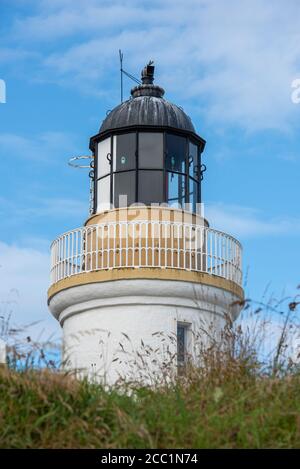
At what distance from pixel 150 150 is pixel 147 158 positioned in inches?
5.8

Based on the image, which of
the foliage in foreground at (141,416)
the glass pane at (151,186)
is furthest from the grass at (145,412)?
the glass pane at (151,186)

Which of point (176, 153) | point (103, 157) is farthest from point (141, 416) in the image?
point (103, 157)

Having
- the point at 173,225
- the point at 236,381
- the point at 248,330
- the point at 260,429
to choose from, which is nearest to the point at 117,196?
the point at 173,225

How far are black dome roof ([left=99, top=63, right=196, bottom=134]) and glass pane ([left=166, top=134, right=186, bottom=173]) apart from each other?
0.66 ft

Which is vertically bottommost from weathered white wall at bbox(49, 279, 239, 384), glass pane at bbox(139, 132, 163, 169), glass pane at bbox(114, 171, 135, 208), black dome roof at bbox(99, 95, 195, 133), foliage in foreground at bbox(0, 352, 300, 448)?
foliage in foreground at bbox(0, 352, 300, 448)

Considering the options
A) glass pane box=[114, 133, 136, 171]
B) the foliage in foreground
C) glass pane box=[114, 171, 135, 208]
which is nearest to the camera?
the foliage in foreground

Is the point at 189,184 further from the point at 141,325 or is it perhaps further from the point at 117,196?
the point at 141,325

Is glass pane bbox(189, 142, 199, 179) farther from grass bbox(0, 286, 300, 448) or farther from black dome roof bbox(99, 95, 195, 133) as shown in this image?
grass bbox(0, 286, 300, 448)

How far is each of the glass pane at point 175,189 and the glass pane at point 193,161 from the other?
26cm

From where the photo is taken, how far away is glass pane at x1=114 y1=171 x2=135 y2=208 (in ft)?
55.9

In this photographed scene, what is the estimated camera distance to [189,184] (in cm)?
1750

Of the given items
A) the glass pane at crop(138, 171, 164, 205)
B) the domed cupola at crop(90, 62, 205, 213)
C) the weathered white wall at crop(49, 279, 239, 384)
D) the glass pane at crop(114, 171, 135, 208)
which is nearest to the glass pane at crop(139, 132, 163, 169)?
the domed cupola at crop(90, 62, 205, 213)

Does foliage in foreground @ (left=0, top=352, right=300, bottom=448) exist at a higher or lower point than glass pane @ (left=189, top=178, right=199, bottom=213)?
lower

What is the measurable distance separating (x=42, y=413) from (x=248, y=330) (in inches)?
110
